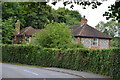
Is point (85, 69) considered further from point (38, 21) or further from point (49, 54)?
point (38, 21)

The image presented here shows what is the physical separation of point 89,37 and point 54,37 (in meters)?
11.6

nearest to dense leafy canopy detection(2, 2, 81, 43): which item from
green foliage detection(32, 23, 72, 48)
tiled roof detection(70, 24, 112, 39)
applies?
green foliage detection(32, 23, 72, 48)

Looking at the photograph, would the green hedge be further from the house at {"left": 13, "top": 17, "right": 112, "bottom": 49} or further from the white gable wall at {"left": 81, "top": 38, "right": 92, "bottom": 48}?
the white gable wall at {"left": 81, "top": 38, "right": 92, "bottom": 48}

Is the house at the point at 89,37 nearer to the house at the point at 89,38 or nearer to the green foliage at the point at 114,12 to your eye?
the house at the point at 89,38

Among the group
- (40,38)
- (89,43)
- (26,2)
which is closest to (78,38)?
(89,43)

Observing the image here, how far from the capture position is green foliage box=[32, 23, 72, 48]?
34.9 metres

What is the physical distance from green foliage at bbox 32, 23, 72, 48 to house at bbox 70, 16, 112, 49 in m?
7.69

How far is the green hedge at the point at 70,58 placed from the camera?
61.8ft

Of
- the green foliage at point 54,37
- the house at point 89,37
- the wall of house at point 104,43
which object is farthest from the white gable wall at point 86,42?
the green foliage at point 54,37

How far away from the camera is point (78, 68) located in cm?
2480

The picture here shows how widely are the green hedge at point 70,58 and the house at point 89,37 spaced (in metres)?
13.6

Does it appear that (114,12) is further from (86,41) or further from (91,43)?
(91,43)

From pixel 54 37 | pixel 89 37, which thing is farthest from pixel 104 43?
pixel 54 37

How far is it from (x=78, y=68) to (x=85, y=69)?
126 centimetres
